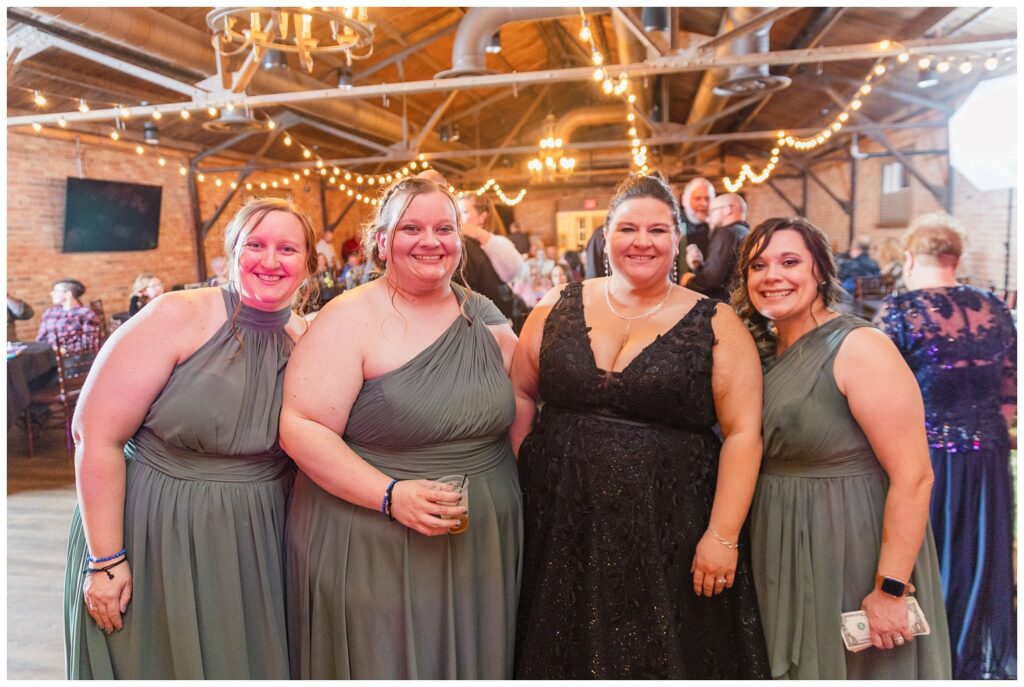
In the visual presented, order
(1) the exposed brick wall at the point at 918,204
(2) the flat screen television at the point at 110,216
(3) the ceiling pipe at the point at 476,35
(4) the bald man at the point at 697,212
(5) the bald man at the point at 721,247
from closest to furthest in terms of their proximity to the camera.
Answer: (5) the bald man at the point at 721,247 → (4) the bald man at the point at 697,212 → (3) the ceiling pipe at the point at 476,35 → (1) the exposed brick wall at the point at 918,204 → (2) the flat screen television at the point at 110,216

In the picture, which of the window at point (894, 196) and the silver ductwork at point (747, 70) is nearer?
the silver ductwork at point (747, 70)

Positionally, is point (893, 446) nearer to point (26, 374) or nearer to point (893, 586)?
point (893, 586)

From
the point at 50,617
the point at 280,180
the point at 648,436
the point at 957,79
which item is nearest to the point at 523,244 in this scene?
the point at 280,180

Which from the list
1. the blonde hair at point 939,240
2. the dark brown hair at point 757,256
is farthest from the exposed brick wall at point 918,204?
the dark brown hair at point 757,256

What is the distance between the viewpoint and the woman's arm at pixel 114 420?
5.37ft

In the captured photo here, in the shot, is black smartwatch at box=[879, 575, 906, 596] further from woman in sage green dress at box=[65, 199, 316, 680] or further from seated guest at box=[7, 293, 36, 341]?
seated guest at box=[7, 293, 36, 341]

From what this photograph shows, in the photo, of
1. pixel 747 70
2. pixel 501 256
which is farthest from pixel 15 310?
pixel 747 70

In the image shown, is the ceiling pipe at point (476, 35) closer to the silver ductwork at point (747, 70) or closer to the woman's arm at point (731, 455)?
the silver ductwork at point (747, 70)

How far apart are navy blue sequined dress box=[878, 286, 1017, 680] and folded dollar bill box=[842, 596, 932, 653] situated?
1.01 m

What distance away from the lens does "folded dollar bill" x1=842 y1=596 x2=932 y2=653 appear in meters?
1.59

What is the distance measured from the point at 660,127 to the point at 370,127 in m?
4.71

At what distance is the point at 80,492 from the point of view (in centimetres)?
166

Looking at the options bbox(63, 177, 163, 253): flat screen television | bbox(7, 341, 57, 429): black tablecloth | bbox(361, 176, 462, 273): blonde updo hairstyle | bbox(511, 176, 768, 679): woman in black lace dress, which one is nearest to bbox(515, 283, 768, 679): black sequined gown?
bbox(511, 176, 768, 679): woman in black lace dress

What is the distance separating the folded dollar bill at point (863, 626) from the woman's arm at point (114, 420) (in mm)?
1760
